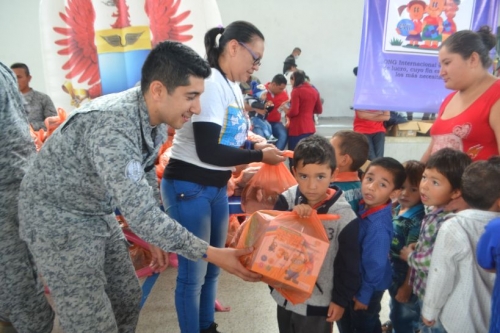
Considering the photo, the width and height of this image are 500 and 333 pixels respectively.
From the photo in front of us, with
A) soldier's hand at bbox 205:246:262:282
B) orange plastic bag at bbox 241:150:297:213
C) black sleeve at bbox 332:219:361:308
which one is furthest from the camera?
orange plastic bag at bbox 241:150:297:213

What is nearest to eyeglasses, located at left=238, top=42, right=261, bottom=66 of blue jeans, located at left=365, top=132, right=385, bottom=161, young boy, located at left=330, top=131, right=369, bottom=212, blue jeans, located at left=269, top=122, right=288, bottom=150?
young boy, located at left=330, top=131, right=369, bottom=212

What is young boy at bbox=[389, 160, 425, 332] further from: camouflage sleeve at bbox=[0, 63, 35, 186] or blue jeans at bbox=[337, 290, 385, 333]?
camouflage sleeve at bbox=[0, 63, 35, 186]

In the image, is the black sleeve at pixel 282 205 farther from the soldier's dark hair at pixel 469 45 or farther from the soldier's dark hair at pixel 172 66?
the soldier's dark hair at pixel 469 45

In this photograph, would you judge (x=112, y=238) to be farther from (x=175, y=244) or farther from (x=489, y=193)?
(x=489, y=193)

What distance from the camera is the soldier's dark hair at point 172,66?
3.85ft

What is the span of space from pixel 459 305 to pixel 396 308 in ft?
1.90

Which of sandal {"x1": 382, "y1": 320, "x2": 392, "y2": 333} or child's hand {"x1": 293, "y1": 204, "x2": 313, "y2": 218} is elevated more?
child's hand {"x1": 293, "y1": 204, "x2": 313, "y2": 218}

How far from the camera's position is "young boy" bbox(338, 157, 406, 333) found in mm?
1489

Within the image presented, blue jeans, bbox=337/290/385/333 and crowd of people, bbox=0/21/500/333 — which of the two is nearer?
crowd of people, bbox=0/21/500/333

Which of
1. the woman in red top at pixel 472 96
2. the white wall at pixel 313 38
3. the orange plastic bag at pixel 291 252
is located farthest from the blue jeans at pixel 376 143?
the white wall at pixel 313 38

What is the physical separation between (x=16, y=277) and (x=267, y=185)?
1280 millimetres

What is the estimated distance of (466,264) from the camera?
131 cm

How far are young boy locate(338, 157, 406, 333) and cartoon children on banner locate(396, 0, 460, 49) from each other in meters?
1.62

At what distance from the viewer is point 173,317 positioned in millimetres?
2334
